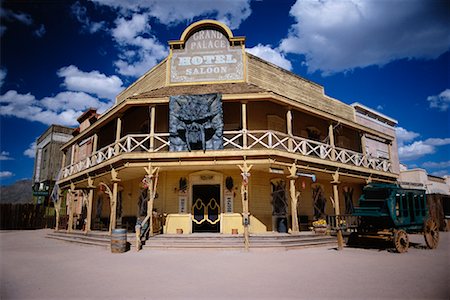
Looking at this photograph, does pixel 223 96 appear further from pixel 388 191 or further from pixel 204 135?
pixel 388 191

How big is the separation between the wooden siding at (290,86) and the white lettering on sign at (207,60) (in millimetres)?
898

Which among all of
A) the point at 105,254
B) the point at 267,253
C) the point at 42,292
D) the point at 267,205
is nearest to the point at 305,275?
the point at 267,253

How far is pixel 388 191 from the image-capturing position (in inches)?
420

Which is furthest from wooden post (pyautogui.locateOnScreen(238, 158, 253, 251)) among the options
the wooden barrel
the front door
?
the wooden barrel

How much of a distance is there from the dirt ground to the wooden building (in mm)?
3324

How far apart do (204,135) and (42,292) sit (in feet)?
28.6

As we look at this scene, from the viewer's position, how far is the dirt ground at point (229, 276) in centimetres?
533

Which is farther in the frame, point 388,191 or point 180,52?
point 180,52

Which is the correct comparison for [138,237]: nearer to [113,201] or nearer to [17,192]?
[113,201]

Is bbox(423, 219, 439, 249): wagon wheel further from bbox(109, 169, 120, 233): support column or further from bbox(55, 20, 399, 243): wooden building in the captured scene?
bbox(109, 169, 120, 233): support column

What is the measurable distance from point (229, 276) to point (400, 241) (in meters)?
6.89

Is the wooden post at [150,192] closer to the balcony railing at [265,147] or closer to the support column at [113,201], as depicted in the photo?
the balcony railing at [265,147]

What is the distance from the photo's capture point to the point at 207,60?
53.1 feet

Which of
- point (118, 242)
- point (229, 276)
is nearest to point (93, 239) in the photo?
point (118, 242)
